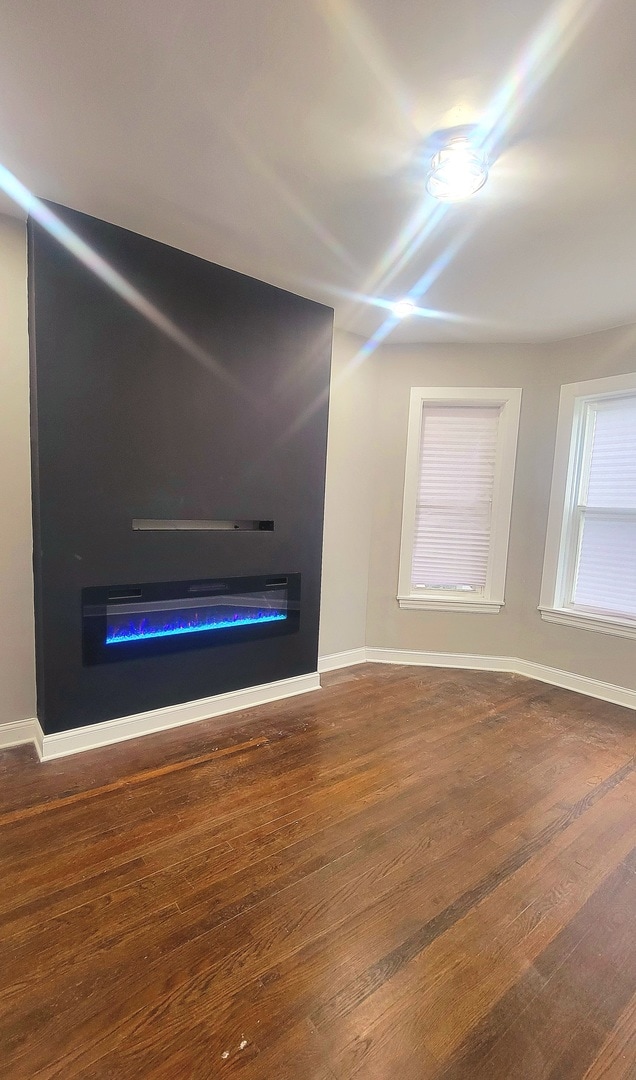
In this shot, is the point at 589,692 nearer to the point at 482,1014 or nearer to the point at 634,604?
the point at 634,604

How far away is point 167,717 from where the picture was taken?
267 centimetres

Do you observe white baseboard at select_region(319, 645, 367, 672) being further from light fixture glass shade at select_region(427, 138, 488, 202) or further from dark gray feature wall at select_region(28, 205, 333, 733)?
light fixture glass shade at select_region(427, 138, 488, 202)

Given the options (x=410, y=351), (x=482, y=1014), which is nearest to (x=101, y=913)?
(x=482, y=1014)

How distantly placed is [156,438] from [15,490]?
73 cm

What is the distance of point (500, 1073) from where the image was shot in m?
1.11

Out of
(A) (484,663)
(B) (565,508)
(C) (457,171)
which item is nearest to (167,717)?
(A) (484,663)

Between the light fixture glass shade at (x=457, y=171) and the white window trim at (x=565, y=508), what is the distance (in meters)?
2.08

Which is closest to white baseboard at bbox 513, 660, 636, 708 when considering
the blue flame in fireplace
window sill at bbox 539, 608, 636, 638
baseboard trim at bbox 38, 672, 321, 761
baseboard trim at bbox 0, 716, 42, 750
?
window sill at bbox 539, 608, 636, 638

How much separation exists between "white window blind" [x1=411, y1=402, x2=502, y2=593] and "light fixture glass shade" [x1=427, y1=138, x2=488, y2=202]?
2.00 m

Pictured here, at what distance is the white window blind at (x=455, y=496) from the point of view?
3.78 meters

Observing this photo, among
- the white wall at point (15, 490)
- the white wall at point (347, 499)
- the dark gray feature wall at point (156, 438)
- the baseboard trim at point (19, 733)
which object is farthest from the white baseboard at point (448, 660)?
the white wall at point (15, 490)

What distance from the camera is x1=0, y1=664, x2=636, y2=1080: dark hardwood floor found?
3.76ft

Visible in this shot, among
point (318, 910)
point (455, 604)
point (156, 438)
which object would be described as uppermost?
point (156, 438)

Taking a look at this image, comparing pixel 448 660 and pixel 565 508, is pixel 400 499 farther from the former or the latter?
pixel 448 660
